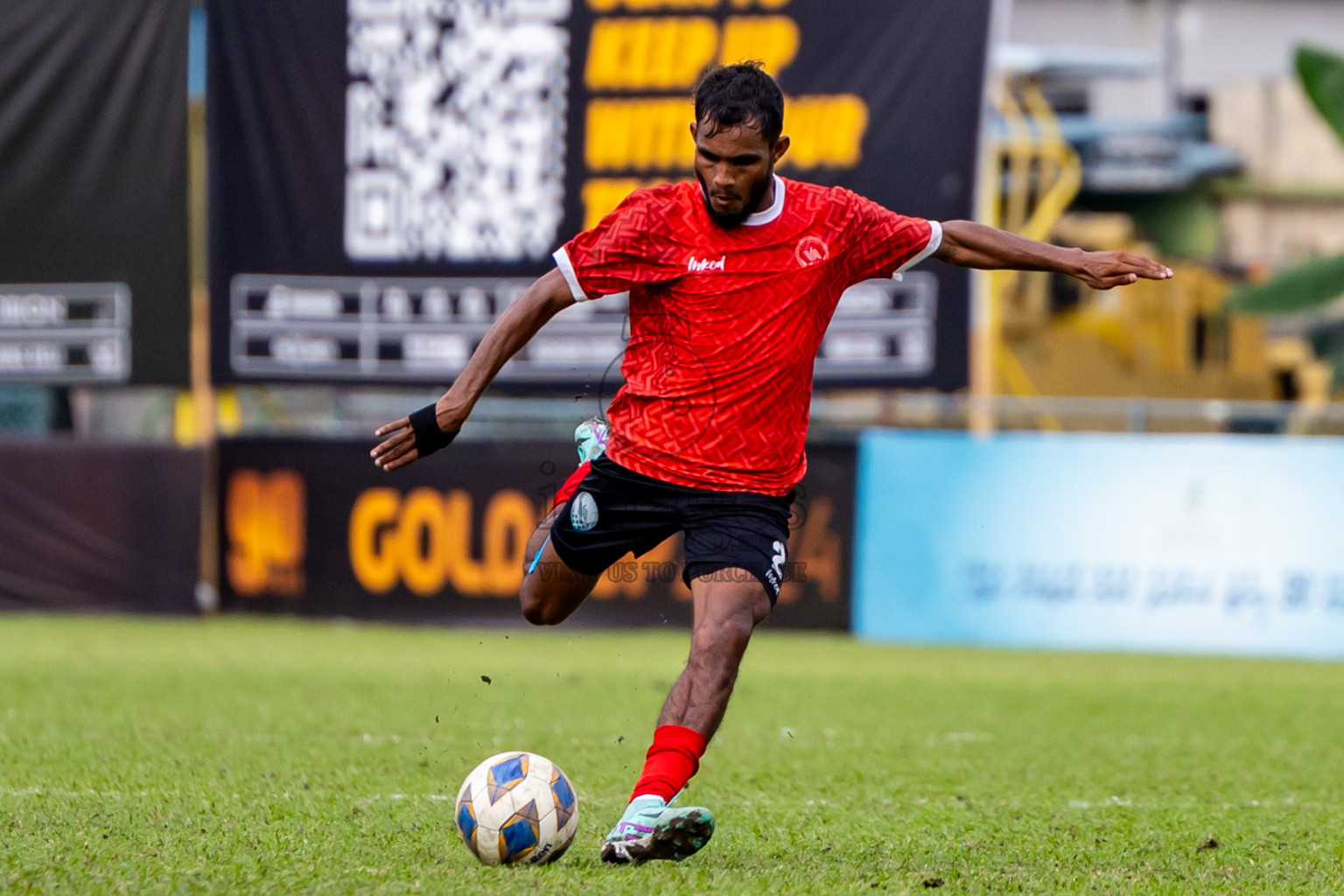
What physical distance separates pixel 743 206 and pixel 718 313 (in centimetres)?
34

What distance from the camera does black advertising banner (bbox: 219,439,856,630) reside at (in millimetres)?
13820

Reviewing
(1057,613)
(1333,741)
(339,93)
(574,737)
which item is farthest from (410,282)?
(1333,741)

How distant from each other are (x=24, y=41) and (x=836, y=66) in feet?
22.3

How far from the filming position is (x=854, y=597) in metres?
13.8

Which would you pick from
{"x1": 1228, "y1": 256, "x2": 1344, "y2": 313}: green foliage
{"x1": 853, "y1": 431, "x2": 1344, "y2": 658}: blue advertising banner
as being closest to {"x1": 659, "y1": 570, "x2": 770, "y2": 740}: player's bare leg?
{"x1": 853, "y1": 431, "x2": 1344, "y2": 658}: blue advertising banner

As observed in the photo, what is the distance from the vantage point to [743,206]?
16.5 feet

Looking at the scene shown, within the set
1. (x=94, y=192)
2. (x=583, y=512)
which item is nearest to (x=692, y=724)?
(x=583, y=512)

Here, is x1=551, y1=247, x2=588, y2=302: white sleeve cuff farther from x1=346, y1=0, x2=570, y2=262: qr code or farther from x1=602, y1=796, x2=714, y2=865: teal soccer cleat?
x1=346, y1=0, x2=570, y2=262: qr code

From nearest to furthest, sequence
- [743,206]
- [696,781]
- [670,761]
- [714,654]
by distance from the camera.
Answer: [670,761] < [714,654] < [743,206] < [696,781]

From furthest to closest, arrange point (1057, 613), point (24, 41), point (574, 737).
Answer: point (24, 41), point (1057, 613), point (574, 737)

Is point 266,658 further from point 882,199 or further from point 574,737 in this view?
point 882,199

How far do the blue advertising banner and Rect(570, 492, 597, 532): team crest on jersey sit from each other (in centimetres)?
856

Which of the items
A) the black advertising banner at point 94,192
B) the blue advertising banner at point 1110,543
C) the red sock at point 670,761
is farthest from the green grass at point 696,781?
the black advertising banner at point 94,192

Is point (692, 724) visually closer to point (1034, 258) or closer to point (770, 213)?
point (770, 213)
